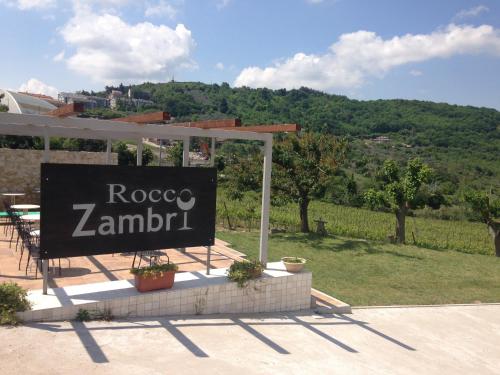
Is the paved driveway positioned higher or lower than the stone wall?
lower

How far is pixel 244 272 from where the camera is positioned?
6535 millimetres

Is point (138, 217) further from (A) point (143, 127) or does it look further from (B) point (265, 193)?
(B) point (265, 193)

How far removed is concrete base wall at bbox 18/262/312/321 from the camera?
17.3 ft

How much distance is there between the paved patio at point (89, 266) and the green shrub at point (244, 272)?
4.66 ft

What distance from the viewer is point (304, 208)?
15.2 metres

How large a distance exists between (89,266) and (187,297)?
8.03 feet

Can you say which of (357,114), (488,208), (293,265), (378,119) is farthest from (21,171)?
(357,114)

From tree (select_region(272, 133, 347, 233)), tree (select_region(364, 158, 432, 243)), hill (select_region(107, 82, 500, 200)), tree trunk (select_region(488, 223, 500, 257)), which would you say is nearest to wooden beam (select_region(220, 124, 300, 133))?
tree (select_region(272, 133, 347, 233))

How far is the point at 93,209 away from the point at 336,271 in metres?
6.28

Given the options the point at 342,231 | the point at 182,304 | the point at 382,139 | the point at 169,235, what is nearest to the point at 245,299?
the point at 182,304

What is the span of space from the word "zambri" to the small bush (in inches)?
36.9

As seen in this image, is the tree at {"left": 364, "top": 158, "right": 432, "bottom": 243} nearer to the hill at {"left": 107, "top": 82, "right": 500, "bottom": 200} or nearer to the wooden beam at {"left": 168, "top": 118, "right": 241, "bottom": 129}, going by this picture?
the wooden beam at {"left": 168, "top": 118, "right": 241, "bottom": 129}

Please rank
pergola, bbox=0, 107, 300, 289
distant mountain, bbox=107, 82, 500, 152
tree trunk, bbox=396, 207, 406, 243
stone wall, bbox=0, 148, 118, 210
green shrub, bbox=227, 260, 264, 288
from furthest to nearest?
distant mountain, bbox=107, 82, 500, 152
tree trunk, bbox=396, 207, 406, 243
stone wall, bbox=0, 148, 118, 210
green shrub, bbox=227, 260, 264, 288
pergola, bbox=0, 107, 300, 289

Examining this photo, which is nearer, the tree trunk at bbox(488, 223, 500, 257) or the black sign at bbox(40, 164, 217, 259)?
the black sign at bbox(40, 164, 217, 259)
